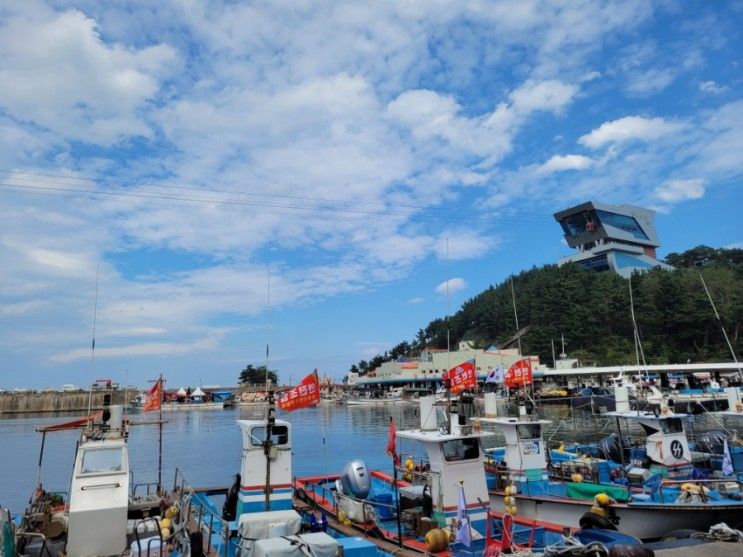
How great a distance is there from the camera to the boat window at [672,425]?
19953 millimetres

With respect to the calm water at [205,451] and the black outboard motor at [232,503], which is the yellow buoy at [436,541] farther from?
the calm water at [205,451]

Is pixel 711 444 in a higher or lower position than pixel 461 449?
lower

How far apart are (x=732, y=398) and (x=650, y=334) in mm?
102875

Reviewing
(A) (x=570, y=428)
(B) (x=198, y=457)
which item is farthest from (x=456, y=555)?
(A) (x=570, y=428)

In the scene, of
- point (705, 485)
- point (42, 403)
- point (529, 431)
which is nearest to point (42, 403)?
point (42, 403)

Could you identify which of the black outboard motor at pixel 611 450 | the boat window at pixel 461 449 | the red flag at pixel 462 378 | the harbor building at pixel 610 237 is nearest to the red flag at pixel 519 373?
the black outboard motor at pixel 611 450

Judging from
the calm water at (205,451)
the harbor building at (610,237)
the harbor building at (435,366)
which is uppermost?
the harbor building at (610,237)

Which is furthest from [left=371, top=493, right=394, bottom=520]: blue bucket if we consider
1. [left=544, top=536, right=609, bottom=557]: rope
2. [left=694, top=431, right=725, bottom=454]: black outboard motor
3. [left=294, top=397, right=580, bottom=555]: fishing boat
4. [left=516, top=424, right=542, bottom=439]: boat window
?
[left=694, top=431, right=725, bottom=454]: black outboard motor

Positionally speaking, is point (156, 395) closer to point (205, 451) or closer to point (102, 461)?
point (102, 461)

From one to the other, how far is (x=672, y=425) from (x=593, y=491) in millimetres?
5185

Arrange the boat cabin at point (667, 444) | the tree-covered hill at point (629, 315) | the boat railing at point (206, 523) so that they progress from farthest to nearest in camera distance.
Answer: the tree-covered hill at point (629, 315), the boat cabin at point (667, 444), the boat railing at point (206, 523)

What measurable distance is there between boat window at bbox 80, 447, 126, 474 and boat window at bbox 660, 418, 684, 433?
59.9ft

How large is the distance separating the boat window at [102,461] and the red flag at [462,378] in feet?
33.2

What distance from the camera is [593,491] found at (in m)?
17.3
